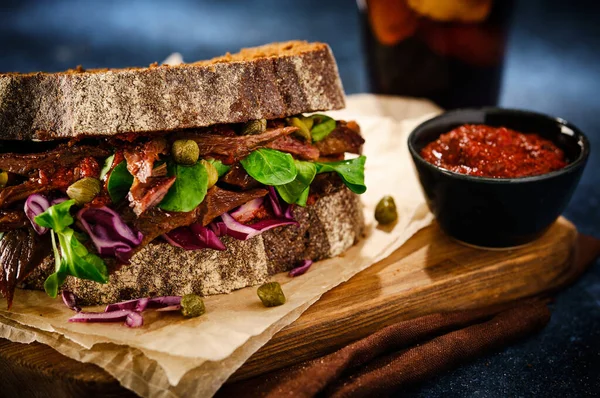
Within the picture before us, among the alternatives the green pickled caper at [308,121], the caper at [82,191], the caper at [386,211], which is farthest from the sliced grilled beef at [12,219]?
the caper at [386,211]

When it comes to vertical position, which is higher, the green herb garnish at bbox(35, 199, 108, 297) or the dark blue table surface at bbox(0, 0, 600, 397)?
the green herb garnish at bbox(35, 199, 108, 297)

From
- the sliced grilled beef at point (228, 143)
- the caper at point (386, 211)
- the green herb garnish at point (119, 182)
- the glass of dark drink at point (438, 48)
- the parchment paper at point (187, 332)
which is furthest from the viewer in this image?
the glass of dark drink at point (438, 48)

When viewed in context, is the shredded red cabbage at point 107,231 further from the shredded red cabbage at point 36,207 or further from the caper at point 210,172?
the caper at point 210,172

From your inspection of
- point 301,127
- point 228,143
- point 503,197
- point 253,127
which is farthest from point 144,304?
point 503,197

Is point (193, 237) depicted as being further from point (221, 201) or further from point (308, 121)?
point (308, 121)

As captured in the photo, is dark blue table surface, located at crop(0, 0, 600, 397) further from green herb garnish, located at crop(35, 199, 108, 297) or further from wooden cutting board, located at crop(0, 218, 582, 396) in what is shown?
green herb garnish, located at crop(35, 199, 108, 297)

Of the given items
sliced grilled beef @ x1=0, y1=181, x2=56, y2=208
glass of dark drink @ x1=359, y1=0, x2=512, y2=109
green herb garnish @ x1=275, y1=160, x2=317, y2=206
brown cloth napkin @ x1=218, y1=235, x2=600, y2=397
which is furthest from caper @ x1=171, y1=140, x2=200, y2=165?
glass of dark drink @ x1=359, y1=0, x2=512, y2=109

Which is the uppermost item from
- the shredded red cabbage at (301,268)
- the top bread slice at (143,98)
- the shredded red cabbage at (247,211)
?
the top bread slice at (143,98)
